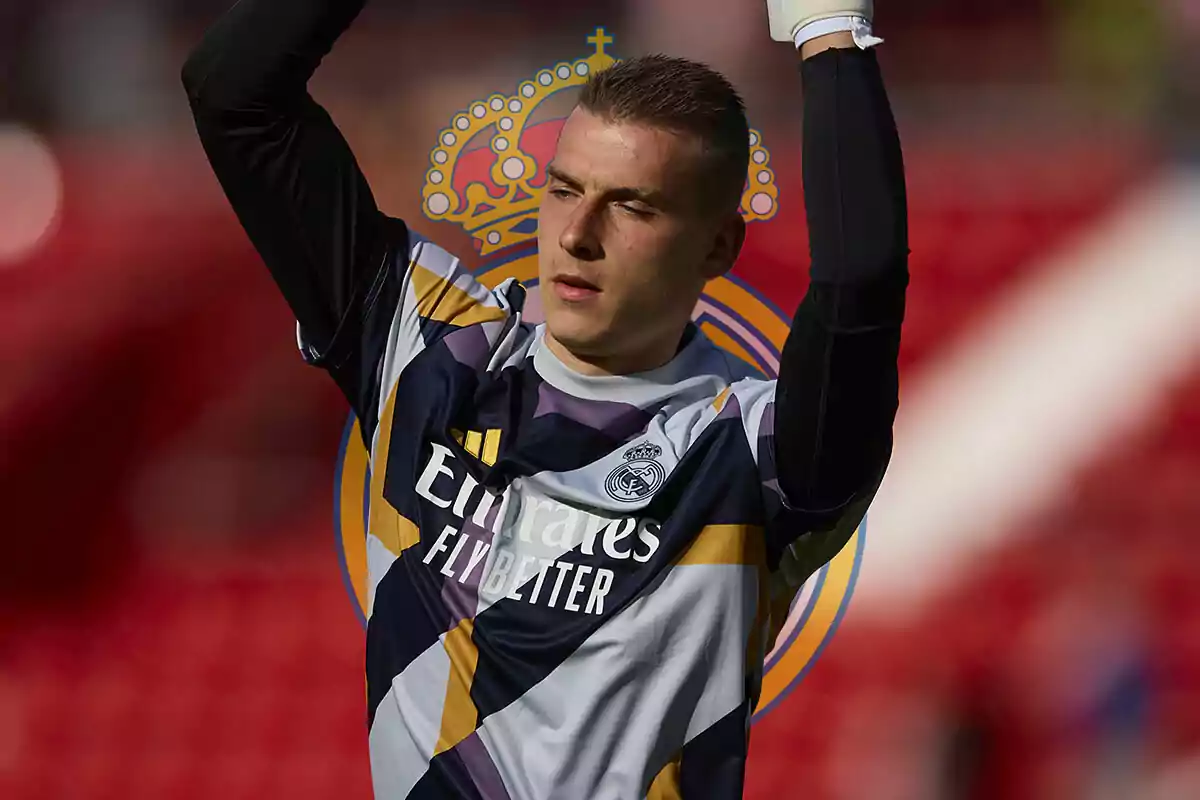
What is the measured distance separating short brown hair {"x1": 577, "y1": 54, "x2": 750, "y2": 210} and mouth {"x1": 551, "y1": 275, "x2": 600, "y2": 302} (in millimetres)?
119

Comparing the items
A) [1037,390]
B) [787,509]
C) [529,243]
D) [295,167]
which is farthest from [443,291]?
[1037,390]

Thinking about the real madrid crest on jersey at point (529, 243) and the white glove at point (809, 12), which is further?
the real madrid crest on jersey at point (529, 243)

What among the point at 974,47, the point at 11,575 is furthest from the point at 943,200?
the point at 11,575

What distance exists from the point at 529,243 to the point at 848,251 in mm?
1016

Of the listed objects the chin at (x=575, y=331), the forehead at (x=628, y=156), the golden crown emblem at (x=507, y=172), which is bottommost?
the chin at (x=575, y=331)

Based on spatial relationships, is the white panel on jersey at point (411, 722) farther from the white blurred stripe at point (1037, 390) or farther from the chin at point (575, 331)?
the white blurred stripe at point (1037, 390)

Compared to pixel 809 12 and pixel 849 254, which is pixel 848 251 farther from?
pixel 809 12

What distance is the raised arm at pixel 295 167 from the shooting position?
36.2 inches

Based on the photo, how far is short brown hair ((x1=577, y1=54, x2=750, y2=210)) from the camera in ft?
3.05

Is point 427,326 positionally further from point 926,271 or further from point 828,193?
point 926,271

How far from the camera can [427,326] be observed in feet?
3.36

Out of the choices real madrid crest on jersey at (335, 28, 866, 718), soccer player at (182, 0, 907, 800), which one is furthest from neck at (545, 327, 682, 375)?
real madrid crest on jersey at (335, 28, 866, 718)

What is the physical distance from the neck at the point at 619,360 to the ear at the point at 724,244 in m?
0.06

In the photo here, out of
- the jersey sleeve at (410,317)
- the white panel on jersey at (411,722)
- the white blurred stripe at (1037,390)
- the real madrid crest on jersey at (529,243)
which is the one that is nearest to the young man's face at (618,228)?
the jersey sleeve at (410,317)
